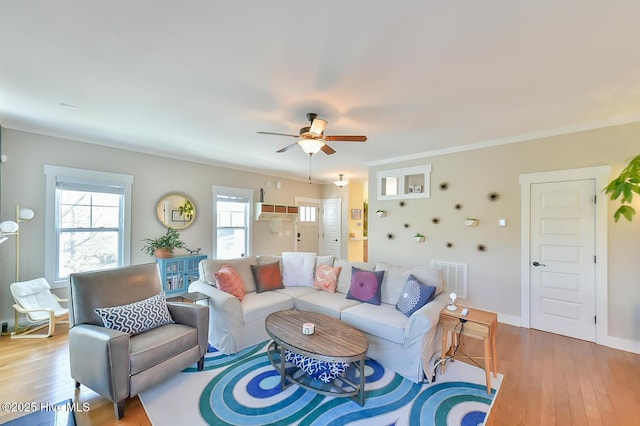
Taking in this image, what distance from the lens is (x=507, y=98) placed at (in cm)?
261

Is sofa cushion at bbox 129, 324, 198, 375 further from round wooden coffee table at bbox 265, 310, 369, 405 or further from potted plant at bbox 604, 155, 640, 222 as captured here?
potted plant at bbox 604, 155, 640, 222

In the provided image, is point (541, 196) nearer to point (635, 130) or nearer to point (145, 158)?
point (635, 130)

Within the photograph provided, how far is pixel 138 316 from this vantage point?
2342 mm

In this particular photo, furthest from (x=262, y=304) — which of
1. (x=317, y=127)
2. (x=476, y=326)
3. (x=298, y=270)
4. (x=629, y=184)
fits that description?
(x=629, y=184)

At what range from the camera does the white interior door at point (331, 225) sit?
299 inches

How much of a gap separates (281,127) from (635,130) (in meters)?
4.04

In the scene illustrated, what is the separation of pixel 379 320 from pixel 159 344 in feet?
6.35

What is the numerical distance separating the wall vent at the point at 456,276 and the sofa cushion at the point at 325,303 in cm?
184

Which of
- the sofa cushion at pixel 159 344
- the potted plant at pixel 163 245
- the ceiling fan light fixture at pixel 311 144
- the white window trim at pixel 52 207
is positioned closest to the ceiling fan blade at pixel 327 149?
the ceiling fan light fixture at pixel 311 144

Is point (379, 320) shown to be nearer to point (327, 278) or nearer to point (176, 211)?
point (327, 278)

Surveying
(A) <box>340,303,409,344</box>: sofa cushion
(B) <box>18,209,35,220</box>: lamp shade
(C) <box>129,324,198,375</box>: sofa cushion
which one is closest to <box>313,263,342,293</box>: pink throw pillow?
(A) <box>340,303,409,344</box>: sofa cushion

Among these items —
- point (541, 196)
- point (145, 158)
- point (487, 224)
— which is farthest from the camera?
point (145, 158)

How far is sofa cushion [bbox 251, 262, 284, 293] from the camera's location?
12.0 ft

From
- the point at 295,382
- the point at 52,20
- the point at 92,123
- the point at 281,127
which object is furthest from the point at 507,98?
the point at 92,123
